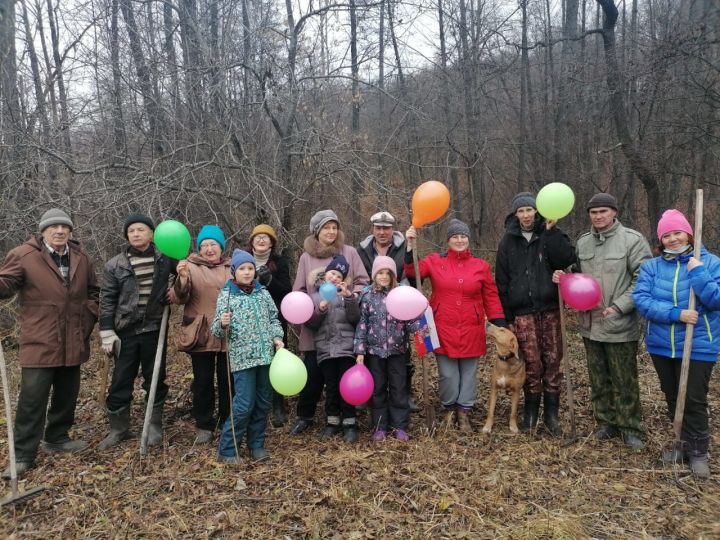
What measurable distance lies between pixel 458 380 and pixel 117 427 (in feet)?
10.2

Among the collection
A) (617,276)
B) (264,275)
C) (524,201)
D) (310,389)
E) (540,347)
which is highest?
(524,201)

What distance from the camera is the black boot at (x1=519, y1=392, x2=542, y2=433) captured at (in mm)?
4555

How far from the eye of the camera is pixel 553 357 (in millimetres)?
4430

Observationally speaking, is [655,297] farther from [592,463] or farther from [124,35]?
[124,35]

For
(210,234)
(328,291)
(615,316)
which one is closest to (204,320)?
(210,234)

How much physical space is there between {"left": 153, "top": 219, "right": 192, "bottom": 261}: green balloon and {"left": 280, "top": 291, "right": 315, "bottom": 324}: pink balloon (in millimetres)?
964

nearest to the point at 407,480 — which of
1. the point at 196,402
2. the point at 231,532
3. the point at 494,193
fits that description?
the point at 231,532

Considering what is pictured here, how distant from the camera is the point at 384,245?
4770mm

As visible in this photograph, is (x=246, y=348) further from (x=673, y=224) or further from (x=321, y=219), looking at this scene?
(x=673, y=224)

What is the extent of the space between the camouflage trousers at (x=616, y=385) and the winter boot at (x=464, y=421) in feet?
3.66

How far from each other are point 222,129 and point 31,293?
2.54 m

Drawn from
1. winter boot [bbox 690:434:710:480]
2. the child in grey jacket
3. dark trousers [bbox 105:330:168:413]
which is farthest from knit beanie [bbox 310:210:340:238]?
winter boot [bbox 690:434:710:480]

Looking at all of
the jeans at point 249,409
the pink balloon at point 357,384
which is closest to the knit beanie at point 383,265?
the pink balloon at point 357,384

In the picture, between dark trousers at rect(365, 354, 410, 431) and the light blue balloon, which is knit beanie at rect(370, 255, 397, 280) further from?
dark trousers at rect(365, 354, 410, 431)
